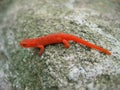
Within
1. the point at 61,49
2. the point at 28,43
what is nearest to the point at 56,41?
the point at 61,49

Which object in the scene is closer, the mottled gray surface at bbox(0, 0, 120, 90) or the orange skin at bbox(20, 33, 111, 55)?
the mottled gray surface at bbox(0, 0, 120, 90)

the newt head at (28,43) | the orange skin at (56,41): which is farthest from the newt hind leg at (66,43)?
the newt head at (28,43)

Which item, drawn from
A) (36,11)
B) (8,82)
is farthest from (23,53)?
(36,11)

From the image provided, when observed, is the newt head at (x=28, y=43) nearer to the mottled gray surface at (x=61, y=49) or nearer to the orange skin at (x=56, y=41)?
the orange skin at (x=56, y=41)

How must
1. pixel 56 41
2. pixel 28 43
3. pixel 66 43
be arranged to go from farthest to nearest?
pixel 28 43 → pixel 56 41 → pixel 66 43

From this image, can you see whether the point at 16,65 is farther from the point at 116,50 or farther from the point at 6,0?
the point at 6,0

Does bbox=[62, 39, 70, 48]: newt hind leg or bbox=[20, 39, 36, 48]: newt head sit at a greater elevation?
bbox=[62, 39, 70, 48]: newt hind leg

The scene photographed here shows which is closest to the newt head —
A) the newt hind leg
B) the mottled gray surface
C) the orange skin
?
the orange skin

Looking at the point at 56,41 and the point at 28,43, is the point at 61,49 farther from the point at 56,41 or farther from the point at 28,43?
the point at 28,43

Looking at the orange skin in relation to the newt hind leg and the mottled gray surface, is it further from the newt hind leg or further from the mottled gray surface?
the mottled gray surface
